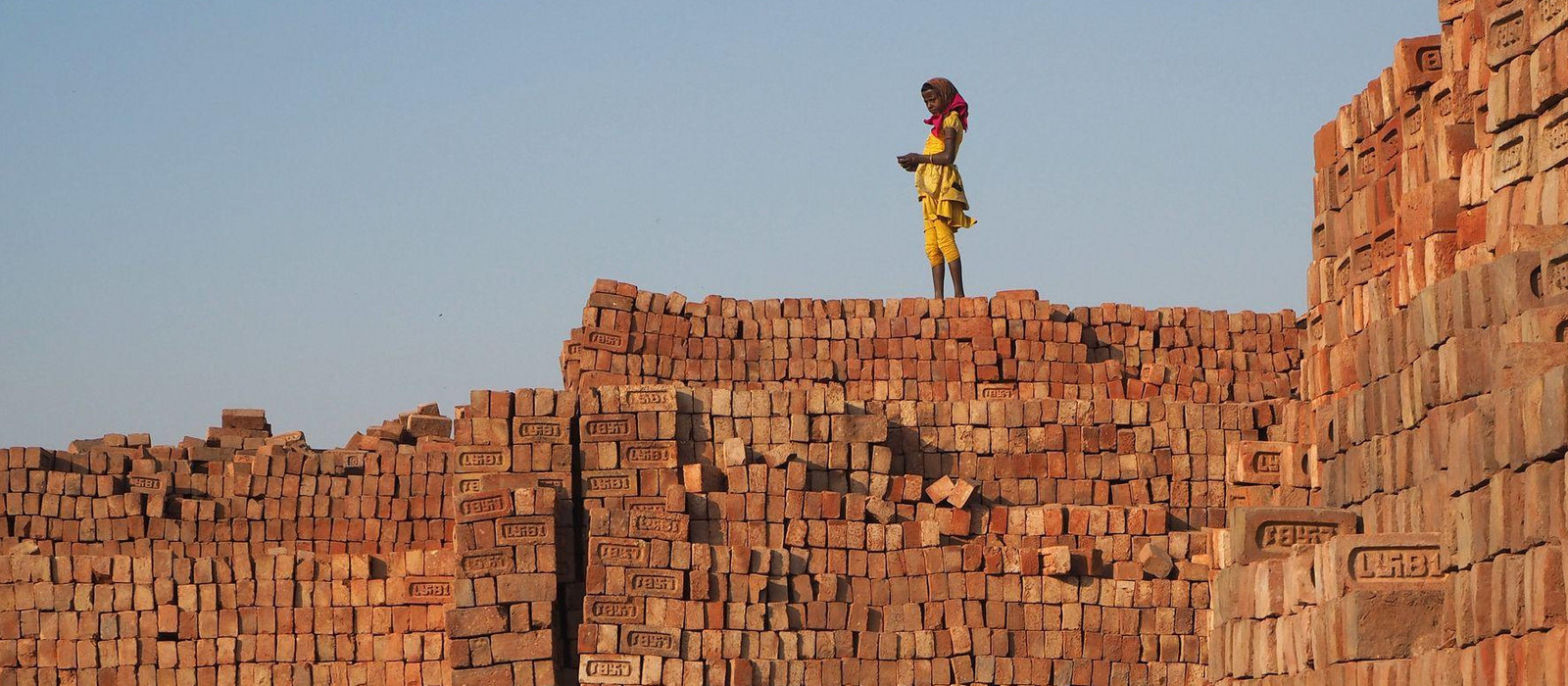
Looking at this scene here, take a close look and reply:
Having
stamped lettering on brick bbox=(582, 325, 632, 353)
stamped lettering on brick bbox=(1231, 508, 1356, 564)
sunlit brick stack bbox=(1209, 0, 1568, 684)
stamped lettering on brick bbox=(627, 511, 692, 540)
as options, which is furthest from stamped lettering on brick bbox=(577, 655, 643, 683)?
stamped lettering on brick bbox=(1231, 508, 1356, 564)

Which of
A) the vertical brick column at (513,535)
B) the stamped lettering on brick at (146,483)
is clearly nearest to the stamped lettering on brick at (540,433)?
the vertical brick column at (513,535)

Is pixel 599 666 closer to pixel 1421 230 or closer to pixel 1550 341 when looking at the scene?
pixel 1421 230

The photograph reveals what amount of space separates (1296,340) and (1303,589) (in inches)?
355

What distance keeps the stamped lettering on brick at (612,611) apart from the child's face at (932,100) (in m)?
6.47

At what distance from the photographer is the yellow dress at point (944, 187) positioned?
26.1 metres

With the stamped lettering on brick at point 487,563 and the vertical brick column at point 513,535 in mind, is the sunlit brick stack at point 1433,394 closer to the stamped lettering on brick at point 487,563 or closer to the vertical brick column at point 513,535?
the vertical brick column at point 513,535

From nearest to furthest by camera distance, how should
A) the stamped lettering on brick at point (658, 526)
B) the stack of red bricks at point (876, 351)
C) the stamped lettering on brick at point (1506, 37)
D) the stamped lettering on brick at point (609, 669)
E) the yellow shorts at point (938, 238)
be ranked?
the stamped lettering on brick at point (1506, 37) < the stamped lettering on brick at point (609, 669) < the stamped lettering on brick at point (658, 526) < the stack of red bricks at point (876, 351) < the yellow shorts at point (938, 238)

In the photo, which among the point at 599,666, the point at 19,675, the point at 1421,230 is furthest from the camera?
the point at 19,675

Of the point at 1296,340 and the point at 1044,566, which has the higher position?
the point at 1296,340

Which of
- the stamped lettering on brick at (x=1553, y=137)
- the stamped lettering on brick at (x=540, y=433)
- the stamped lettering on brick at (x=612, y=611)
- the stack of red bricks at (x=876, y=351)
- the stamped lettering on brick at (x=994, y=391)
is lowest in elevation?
the stamped lettering on brick at (x=612, y=611)

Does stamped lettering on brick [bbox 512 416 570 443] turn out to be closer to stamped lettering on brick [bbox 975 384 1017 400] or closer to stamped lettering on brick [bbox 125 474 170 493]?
stamped lettering on brick [bbox 125 474 170 493]

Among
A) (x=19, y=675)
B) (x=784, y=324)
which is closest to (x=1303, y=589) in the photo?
(x=784, y=324)

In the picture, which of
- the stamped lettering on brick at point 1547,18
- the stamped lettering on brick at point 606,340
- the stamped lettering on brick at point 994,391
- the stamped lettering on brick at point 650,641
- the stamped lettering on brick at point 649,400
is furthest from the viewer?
the stamped lettering on brick at point 994,391

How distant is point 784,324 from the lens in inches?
987
